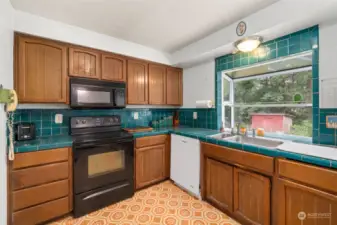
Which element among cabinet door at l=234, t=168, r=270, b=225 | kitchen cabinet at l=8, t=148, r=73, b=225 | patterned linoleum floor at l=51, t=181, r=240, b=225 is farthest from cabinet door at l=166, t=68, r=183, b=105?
kitchen cabinet at l=8, t=148, r=73, b=225

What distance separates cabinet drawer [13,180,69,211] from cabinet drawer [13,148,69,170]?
0.25 meters

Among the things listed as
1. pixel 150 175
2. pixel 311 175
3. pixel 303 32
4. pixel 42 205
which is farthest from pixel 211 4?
pixel 42 205

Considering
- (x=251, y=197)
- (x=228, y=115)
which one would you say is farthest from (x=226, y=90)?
(x=251, y=197)

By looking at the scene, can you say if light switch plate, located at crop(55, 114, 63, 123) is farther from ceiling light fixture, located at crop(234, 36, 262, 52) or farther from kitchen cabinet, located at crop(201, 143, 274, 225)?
ceiling light fixture, located at crop(234, 36, 262, 52)

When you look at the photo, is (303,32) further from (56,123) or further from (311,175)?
(56,123)

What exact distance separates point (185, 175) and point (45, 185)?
5.53ft

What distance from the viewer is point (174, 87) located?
304 cm

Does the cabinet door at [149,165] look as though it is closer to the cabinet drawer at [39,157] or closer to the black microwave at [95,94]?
the black microwave at [95,94]

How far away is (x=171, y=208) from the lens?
1940 mm

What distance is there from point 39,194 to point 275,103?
9.72ft

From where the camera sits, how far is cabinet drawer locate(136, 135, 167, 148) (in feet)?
7.51

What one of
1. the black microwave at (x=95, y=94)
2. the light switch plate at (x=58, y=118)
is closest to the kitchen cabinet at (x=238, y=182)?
the black microwave at (x=95, y=94)

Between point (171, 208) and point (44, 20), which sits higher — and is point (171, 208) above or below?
below

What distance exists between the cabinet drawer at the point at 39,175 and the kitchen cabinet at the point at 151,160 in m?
0.91
